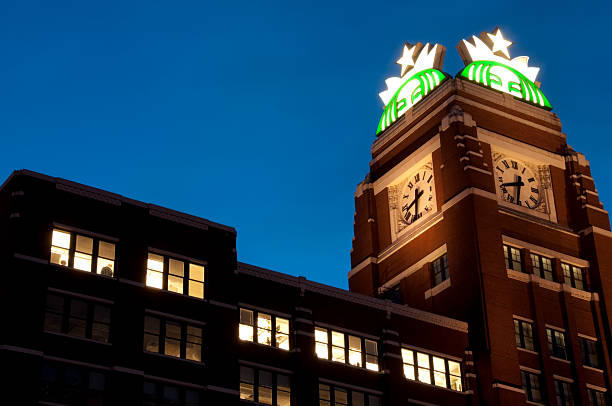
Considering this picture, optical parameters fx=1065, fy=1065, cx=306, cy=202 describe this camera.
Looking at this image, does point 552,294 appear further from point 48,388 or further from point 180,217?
point 48,388

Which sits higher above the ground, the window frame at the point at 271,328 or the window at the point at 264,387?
the window frame at the point at 271,328

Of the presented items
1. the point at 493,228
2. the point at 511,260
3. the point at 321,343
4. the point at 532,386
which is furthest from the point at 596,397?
the point at 321,343

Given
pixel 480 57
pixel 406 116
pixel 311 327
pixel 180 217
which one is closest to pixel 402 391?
pixel 311 327

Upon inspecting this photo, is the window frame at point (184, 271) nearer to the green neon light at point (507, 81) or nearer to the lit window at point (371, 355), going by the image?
the lit window at point (371, 355)

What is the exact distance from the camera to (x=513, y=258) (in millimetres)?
84938

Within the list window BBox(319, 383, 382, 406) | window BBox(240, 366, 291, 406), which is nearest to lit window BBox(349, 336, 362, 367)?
window BBox(319, 383, 382, 406)

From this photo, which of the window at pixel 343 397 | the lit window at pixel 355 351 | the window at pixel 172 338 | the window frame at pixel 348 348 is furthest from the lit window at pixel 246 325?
the lit window at pixel 355 351

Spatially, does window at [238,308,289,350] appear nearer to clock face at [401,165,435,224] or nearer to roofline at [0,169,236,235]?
roofline at [0,169,236,235]

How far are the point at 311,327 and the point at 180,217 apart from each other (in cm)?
1141

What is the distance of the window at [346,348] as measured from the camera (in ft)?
233

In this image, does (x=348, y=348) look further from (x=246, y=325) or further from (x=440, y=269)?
(x=440, y=269)

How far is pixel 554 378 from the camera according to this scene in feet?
261

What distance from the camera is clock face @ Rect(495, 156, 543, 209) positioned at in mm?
89875

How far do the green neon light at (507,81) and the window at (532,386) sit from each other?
29496mm
